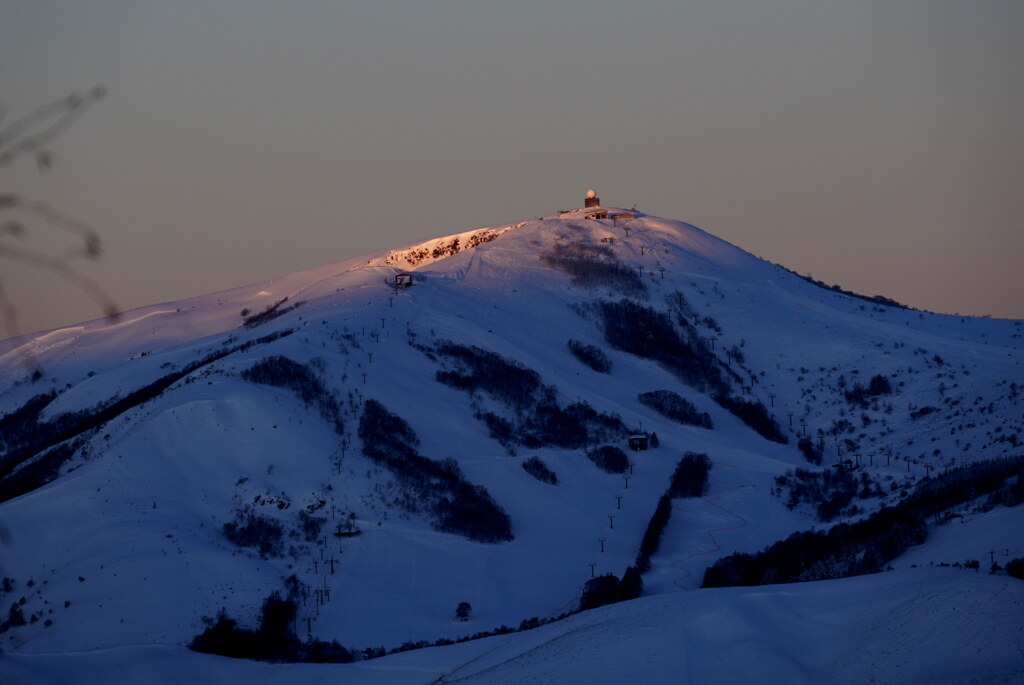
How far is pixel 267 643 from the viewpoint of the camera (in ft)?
144

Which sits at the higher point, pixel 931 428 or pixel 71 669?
pixel 931 428

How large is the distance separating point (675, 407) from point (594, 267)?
15469 millimetres

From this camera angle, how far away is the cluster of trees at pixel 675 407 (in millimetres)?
72938

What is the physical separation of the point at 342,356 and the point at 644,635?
3633cm

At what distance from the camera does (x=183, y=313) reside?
90062mm

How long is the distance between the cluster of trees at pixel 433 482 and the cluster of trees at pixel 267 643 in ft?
38.3

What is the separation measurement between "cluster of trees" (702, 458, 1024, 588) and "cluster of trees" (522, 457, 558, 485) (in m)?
10.1

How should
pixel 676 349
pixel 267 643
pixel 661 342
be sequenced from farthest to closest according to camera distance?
pixel 661 342
pixel 676 349
pixel 267 643

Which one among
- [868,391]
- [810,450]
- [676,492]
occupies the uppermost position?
[868,391]

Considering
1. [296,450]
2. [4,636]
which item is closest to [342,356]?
[296,450]

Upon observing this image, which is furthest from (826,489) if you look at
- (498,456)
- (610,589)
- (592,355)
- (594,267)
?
(594,267)

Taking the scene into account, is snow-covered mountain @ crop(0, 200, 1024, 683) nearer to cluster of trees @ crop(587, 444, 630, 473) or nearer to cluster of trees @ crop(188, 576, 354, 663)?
cluster of trees @ crop(587, 444, 630, 473)

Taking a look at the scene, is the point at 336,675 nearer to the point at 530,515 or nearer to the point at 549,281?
the point at 530,515

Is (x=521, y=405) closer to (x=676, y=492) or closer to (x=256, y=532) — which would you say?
(x=676, y=492)
